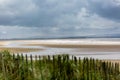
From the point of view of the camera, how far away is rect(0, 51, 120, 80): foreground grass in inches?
401

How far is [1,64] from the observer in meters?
9.95

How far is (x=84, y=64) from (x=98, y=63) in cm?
67

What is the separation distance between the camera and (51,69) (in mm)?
10812

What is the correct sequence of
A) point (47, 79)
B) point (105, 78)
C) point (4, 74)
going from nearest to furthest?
1. point (4, 74)
2. point (47, 79)
3. point (105, 78)

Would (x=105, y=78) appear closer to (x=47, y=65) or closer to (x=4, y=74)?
(x=47, y=65)

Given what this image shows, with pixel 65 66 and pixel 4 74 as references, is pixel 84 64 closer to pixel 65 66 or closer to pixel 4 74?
pixel 65 66

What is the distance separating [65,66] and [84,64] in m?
0.67

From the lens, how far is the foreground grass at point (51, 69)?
33.4 feet

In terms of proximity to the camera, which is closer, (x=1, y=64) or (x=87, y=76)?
(x=1, y=64)

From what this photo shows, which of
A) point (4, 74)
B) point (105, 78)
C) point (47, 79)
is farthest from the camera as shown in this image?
point (105, 78)

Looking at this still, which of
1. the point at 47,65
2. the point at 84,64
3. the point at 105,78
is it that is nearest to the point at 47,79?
the point at 47,65

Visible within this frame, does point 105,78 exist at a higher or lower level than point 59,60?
lower

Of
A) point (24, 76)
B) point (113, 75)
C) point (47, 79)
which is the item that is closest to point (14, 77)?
point (24, 76)

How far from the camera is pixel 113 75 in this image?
11891mm
